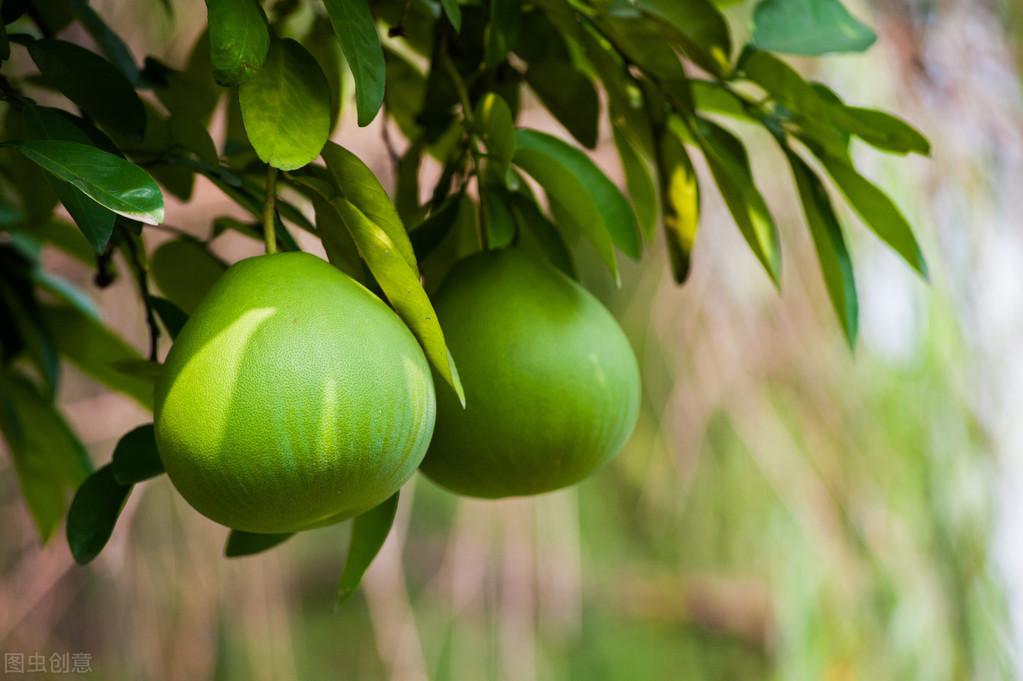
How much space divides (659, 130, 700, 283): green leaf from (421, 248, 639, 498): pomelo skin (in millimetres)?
71

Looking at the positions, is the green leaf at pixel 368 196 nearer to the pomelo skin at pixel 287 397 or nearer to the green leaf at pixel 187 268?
the pomelo skin at pixel 287 397

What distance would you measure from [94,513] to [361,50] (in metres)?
0.20

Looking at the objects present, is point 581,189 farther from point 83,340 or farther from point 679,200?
point 83,340

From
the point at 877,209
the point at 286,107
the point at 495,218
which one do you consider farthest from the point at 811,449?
the point at 286,107

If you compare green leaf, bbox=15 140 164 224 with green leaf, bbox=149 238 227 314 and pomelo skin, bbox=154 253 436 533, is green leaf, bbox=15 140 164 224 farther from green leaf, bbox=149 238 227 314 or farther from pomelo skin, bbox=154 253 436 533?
green leaf, bbox=149 238 227 314

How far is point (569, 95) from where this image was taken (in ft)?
1.67

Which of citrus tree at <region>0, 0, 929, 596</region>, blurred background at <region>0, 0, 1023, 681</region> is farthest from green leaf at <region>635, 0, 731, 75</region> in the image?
blurred background at <region>0, 0, 1023, 681</region>

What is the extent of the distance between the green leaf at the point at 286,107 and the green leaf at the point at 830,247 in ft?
0.77

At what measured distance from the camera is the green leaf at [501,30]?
435 mm

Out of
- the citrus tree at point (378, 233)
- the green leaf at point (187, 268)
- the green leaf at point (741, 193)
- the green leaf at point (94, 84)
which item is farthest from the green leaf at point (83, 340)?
the green leaf at point (741, 193)

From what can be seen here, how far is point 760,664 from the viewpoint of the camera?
6.10ft

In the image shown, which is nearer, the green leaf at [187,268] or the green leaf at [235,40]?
the green leaf at [235,40]

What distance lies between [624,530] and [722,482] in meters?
0.47

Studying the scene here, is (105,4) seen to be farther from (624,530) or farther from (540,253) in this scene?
(624,530)
